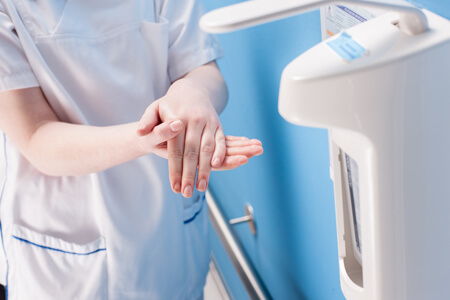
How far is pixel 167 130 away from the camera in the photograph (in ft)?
1.99

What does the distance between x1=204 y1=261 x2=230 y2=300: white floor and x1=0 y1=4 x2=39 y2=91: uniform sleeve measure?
1053mm

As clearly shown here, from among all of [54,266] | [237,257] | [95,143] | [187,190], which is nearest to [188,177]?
[187,190]

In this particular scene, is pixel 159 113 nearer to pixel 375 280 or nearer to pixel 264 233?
pixel 375 280

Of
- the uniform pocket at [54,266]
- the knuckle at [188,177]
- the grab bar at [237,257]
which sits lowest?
the grab bar at [237,257]

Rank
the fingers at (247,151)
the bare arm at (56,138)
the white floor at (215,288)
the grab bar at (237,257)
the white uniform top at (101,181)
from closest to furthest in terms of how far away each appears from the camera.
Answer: the fingers at (247,151)
the bare arm at (56,138)
the white uniform top at (101,181)
the grab bar at (237,257)
the white floor at (215,288)

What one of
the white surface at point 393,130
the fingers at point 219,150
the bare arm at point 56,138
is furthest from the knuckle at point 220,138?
the white surface at point 393,130

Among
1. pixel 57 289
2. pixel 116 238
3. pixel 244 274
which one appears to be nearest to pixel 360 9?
pixel 116 238

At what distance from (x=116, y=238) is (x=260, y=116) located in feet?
1.10

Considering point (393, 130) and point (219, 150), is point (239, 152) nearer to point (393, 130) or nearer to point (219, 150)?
point (219, 150)

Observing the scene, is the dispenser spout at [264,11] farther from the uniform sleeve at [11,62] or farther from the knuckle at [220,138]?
the uniform sleeve at [11,62]

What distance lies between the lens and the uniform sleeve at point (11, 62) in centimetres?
71

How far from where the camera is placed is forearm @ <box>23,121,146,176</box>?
68 centimetres

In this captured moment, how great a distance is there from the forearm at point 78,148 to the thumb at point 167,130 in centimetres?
6

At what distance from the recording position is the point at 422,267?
45cm
